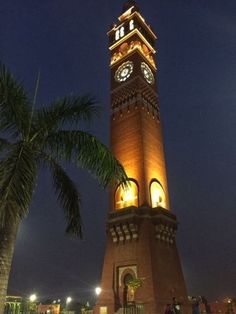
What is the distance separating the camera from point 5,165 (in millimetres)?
6566

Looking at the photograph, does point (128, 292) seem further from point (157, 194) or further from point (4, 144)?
point (4, 144)

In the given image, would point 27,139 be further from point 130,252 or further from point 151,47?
point 151,47

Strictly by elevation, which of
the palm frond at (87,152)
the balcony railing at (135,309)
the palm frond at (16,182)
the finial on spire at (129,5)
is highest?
the finial on spire at (129,5)

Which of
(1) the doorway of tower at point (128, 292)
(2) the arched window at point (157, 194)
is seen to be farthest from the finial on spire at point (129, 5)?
(1) the doorway of tower at point (128, 292)

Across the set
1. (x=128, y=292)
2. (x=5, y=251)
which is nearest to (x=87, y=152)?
(x=5, y=251)

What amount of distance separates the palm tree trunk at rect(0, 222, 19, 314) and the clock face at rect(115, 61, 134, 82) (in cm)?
3316

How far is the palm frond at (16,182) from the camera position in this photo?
593 cm

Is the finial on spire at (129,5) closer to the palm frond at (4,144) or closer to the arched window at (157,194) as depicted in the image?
the arched window at (157,194)

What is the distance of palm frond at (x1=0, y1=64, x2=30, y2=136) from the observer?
7.36m

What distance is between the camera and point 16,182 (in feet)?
20.3

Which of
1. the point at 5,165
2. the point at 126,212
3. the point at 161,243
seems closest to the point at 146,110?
the point at 126,212

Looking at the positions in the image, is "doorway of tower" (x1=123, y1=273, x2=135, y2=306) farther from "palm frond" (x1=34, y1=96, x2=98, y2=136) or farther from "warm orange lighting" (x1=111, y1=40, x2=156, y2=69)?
"warm orange lighting" (x1=111, y1=40, x2=156, y2=69)

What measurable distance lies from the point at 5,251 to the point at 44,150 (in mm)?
2786

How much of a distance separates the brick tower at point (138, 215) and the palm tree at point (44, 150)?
41.8 ft
